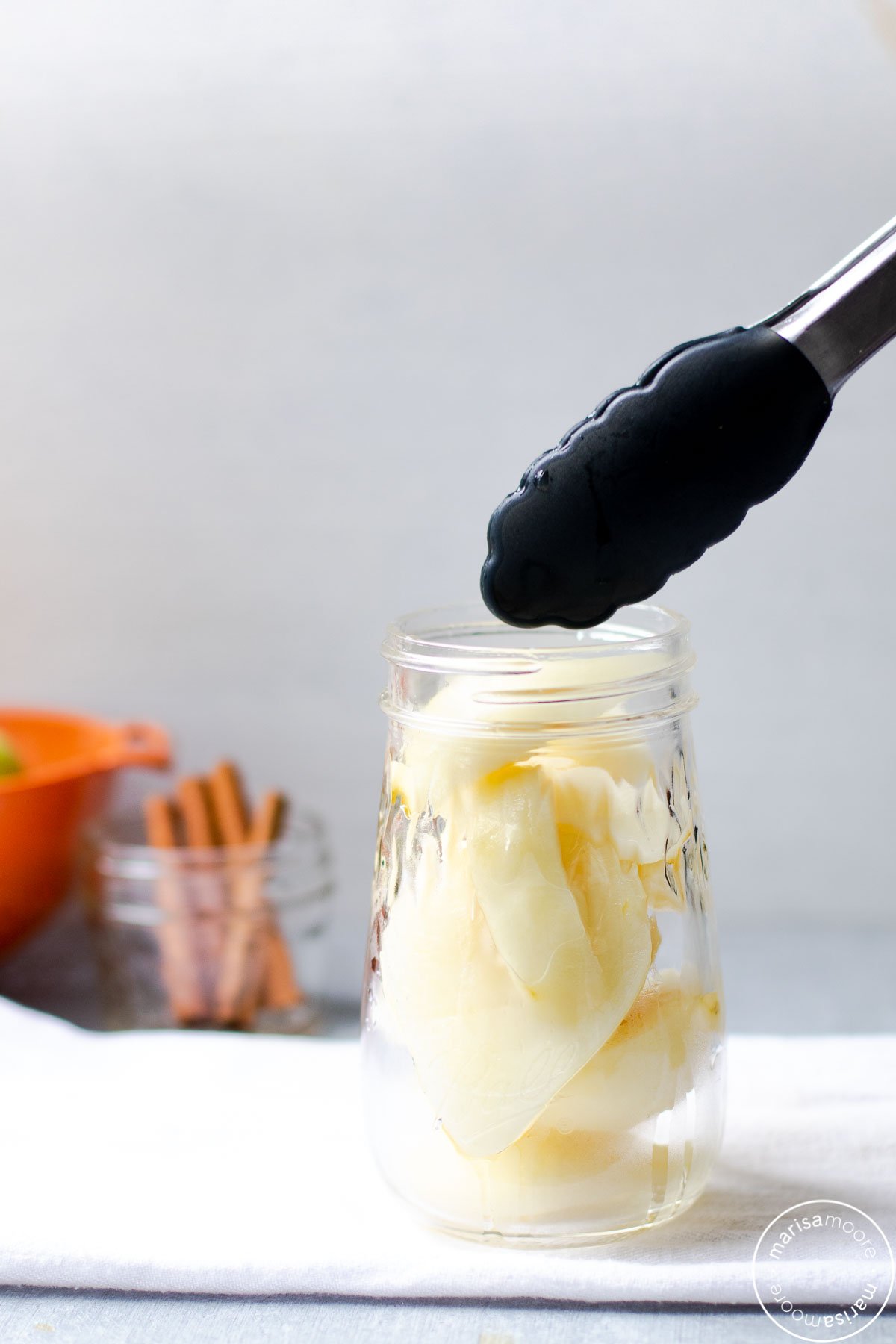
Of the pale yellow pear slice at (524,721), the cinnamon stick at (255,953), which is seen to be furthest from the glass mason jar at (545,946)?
the cinnamon stick at (255,953)

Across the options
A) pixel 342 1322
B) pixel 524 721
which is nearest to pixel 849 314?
pixel 524 721

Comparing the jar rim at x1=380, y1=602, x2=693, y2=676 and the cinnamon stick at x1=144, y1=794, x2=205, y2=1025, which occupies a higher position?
the jar rim at x1=380, y1=602, x2=693, y2=676

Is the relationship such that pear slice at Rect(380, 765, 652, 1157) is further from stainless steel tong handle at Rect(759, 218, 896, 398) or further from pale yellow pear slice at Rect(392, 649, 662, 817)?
stainless steel tong handle at Rect(759, 218, 896, 398)

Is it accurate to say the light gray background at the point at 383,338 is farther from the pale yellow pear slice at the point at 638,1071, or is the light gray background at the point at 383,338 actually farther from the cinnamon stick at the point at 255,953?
the pale yellow pear slice at the point at 638,1071

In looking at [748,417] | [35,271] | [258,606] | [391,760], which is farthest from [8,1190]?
[35,271]

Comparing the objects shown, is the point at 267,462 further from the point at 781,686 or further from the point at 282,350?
the point at 781,686

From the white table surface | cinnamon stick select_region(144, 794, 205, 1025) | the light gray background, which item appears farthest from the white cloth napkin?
the light gray background
